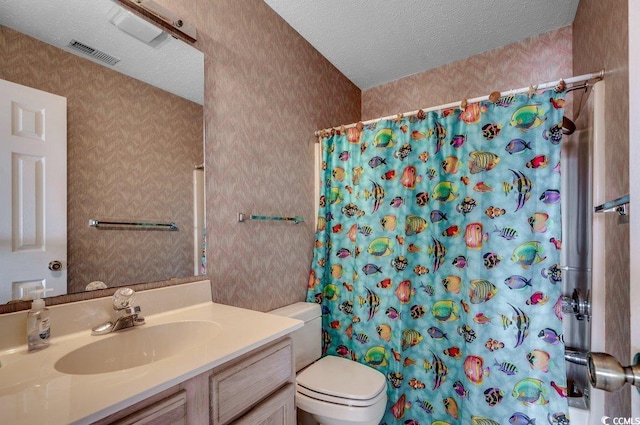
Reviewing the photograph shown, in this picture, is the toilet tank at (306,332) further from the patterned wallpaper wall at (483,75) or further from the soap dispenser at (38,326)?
the patterned wallpaper wall at (483,75)

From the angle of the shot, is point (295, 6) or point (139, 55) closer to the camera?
point (139, 55)

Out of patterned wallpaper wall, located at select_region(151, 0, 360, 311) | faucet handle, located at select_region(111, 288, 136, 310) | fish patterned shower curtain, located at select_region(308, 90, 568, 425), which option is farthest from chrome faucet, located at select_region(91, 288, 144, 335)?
fish patterned shower curtain, located at select_region(308, 90, 568, 425)

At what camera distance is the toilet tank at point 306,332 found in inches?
64.4

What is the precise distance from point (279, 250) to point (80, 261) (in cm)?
95

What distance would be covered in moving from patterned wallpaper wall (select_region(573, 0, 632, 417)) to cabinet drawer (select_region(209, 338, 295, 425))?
104 centimetres

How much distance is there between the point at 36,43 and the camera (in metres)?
0.90

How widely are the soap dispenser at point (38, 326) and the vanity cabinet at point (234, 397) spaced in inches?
17.6

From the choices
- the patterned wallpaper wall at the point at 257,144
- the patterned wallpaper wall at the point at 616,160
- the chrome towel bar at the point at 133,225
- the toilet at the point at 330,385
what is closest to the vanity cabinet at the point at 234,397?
the toilet at the point at 330,385

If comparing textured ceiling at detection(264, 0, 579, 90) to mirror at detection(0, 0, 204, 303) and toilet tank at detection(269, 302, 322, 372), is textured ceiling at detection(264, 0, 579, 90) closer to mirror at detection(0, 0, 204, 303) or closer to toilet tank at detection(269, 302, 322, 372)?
mirror at detection(0, 0, 204, 303)

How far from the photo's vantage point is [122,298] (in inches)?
39.8

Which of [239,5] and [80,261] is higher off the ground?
[239,5]

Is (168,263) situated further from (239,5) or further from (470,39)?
(470,39)

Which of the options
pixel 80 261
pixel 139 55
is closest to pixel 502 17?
pixel 139 55

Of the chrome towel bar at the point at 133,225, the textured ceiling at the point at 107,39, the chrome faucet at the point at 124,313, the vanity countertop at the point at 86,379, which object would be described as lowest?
the vanity countertop at the point at 86,379
